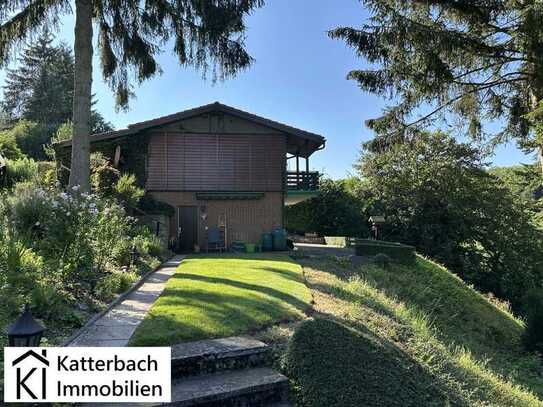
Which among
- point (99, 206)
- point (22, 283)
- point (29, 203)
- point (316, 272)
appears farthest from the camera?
point (316, 272)

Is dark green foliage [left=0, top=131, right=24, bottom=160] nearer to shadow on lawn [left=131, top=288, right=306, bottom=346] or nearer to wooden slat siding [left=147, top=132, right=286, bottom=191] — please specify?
wooden slat siding [left=147, top=132, right=286, bottom=191]

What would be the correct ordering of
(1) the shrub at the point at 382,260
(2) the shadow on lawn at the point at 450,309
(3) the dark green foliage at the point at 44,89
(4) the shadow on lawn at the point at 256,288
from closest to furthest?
(4) the shadow on lawn at the point at 256,288 → (2) the shadow on lawn at the point at 450,309 → (1) the shrub at the point at 382,260 → (3) the dark green foliage at the point at 44,89

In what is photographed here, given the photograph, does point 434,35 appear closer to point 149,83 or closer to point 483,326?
point 483,326

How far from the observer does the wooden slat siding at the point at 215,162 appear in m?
17.8

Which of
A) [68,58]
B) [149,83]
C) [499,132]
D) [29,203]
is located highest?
[68,58]

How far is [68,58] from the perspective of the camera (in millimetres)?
42625

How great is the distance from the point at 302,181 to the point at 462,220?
861cm

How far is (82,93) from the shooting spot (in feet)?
37.0

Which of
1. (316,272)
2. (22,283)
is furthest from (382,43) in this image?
(22,283)

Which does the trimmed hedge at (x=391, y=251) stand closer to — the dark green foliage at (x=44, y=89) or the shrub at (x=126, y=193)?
the shrub at (x=126, y=193)

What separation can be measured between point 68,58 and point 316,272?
42696mm

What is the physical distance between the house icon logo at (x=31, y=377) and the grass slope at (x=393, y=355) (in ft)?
7.11

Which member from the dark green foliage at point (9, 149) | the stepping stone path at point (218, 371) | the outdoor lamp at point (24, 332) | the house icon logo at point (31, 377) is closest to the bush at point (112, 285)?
the stepping stone path at point (218, 371)

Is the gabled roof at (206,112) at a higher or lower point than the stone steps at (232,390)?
higher
